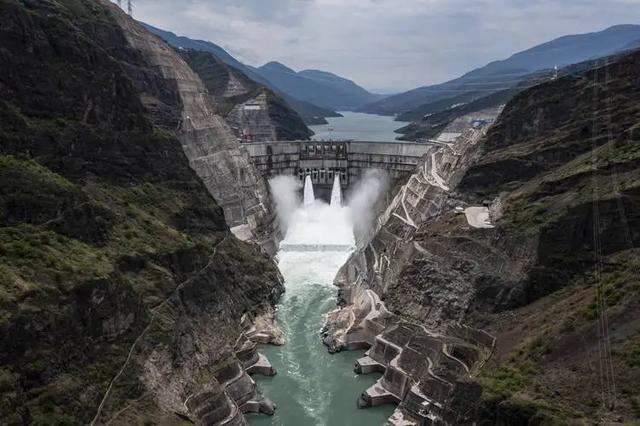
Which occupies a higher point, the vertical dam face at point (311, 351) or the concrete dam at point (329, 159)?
the concrete dam at point (329, 159)

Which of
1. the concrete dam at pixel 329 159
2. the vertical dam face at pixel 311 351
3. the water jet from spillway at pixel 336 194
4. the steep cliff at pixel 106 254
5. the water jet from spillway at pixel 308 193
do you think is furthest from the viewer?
the water jet from spillway at pixel 308 193

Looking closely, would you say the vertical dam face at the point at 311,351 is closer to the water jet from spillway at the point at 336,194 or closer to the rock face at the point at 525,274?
the rock face at the point at 525,274

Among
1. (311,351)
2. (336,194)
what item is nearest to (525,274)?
(311,351)

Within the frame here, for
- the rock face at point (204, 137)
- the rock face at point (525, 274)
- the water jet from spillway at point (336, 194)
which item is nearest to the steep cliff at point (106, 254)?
the rock face at point (204, 137)

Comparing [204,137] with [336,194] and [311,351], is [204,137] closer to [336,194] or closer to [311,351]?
[336,194]

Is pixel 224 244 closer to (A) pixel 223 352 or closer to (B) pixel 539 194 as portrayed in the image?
(A) pixel 223 352

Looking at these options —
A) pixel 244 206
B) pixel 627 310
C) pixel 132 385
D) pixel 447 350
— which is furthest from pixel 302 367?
pixel 244 206
